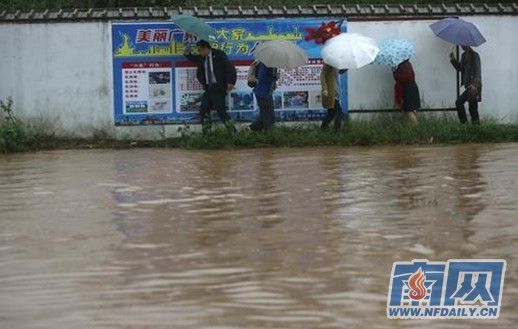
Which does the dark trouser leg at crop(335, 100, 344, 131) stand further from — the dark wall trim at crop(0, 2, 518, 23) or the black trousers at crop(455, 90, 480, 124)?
the black trousers at crop(455, 90, 480, 124)

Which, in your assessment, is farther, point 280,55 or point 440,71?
point 440,71

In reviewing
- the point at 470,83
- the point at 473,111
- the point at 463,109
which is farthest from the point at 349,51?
the point at 473,111

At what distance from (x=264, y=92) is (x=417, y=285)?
32.1 ft

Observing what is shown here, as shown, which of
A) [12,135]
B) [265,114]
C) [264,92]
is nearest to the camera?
[12,135]

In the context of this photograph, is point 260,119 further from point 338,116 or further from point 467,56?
point 467,56

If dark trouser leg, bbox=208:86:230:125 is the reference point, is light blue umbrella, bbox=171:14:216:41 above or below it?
above

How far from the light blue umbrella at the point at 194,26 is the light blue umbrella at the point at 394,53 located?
112 inches

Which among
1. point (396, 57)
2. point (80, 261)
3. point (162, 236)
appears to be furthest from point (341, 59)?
point (80, 261)

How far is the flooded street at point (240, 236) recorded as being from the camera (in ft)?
20.3

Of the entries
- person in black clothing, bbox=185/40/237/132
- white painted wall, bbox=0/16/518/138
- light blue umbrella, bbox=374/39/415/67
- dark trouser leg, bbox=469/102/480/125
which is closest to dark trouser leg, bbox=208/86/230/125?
person in black clothing, bbox=185/40/237/132

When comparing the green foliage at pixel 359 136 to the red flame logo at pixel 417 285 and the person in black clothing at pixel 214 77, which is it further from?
the red flame logo at pixel 417 285

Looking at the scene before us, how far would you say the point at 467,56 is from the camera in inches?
661

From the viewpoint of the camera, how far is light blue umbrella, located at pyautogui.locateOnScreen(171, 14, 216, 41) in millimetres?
15805

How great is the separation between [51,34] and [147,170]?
4590mm
